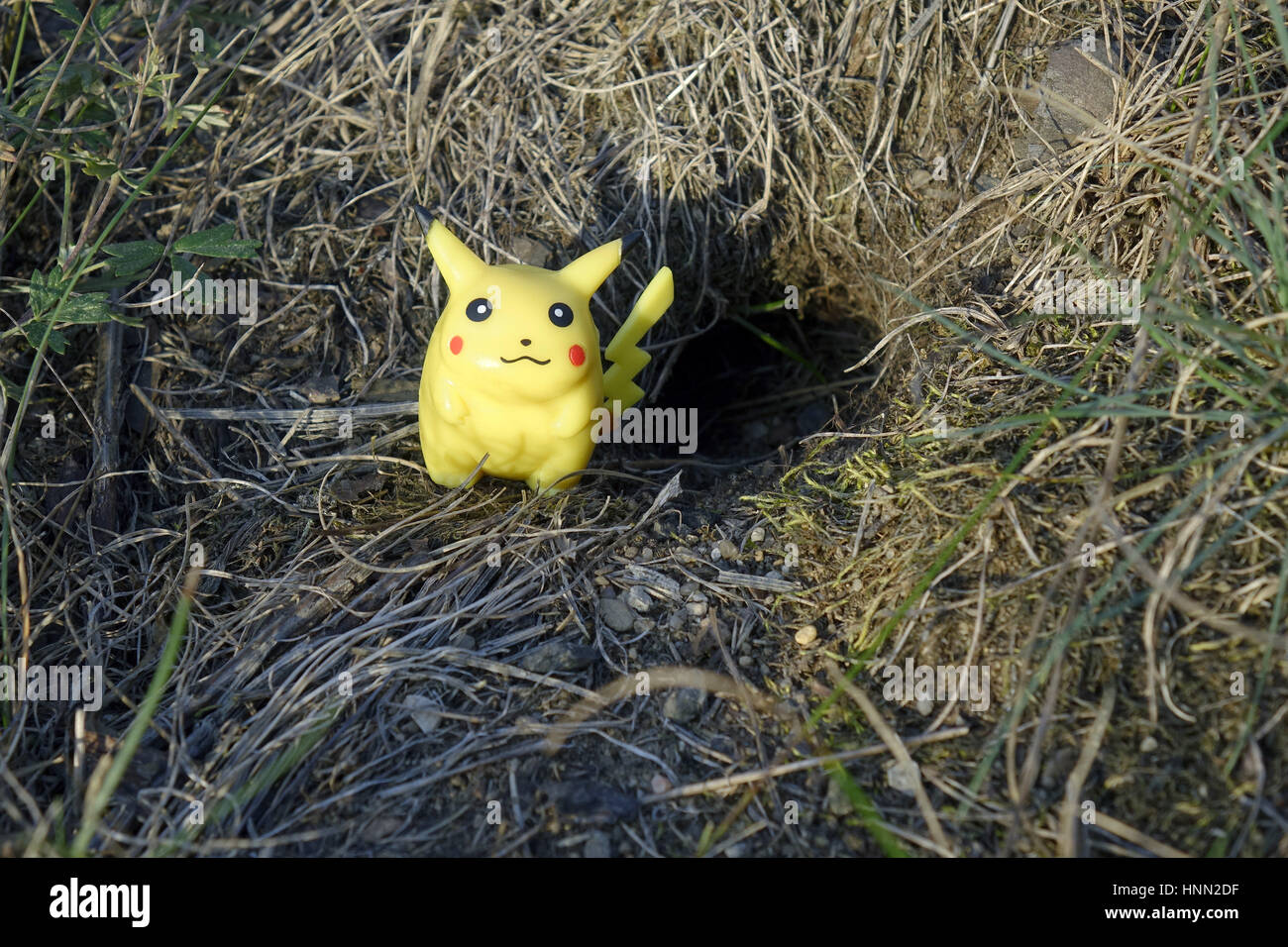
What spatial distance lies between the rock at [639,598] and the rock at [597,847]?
600 mm

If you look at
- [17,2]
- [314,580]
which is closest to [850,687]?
[314,580]

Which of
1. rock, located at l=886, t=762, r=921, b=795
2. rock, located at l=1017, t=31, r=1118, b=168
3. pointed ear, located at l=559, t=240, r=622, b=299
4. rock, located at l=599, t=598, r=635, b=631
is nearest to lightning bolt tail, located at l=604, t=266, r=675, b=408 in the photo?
pointed ear, located at l=559, t=240, r=622, b=299

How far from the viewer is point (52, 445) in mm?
2824

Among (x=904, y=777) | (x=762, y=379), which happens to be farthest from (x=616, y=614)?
(x=762, y=379)

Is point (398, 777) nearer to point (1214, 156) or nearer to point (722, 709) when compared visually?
point (722, 709)

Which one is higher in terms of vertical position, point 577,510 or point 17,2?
point 17,2

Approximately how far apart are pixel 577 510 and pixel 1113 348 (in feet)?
4.77

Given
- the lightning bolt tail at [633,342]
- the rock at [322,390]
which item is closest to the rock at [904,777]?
the lightning bolt tail at [633,342]

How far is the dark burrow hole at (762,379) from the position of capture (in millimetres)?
3598

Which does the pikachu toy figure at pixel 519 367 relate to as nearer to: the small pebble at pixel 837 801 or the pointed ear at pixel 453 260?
the pointed ear at pixel 453 260

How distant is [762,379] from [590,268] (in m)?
1.32

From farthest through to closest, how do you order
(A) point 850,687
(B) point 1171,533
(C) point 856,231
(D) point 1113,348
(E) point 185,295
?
(C) point 856,231
(E) point 185,295
(D) point 1113,348
(A) point 850,687
(B) point 1171,533

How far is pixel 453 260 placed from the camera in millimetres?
2615

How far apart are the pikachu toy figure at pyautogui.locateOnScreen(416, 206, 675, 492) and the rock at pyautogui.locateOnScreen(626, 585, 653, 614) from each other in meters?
0.46
